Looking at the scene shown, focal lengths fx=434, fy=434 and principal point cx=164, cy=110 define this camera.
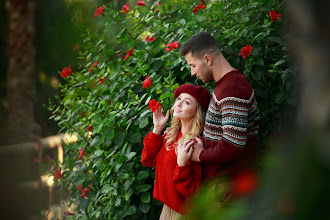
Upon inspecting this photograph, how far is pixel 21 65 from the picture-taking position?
210 centimetres

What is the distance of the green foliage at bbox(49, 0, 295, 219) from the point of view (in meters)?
2.86

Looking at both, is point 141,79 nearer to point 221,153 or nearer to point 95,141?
point 95,141

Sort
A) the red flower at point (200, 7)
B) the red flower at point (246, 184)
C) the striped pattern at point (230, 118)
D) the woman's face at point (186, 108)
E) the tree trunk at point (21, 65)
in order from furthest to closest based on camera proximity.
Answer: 1. the red flower at point (200, 7)
2. the woman's face at point (186, 108)
3. the striped pattern at point (230, 118)
4. the tree trunk at point (21, 65)
5. the red flower at point (246, 184)

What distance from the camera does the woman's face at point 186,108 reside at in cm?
233

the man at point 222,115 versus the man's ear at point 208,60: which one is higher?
the man's ear at point 208,60

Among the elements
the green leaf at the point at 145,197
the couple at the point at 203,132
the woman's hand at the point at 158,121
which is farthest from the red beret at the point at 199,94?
the green leaf at the point at 145,197

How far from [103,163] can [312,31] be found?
115 inches

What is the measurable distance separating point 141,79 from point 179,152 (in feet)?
4.03

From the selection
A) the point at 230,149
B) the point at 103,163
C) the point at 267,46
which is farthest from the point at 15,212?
the point at 267,46

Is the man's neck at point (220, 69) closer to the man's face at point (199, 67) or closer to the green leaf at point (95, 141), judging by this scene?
the man's face at point (199, 67)

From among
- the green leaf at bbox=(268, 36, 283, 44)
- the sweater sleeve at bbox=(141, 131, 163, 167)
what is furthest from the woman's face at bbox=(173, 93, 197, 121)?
the green leaf at bbox=(268, 36, 283, 44)

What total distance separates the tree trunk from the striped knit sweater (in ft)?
2.98

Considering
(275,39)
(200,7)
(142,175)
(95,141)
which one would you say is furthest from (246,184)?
(95,141)

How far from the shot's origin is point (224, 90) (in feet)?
7.06
